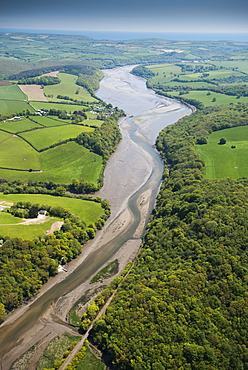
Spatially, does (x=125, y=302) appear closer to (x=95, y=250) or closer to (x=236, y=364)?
(x=236, y=364)

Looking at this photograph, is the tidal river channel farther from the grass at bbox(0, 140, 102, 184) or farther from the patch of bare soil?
the patch of bare soil

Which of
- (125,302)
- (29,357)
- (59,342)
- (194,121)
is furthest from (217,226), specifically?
(194,121)

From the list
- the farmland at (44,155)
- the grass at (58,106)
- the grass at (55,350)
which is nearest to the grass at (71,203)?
the farmland at (44,155)

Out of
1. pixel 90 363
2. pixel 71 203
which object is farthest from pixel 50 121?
pixel 90 363

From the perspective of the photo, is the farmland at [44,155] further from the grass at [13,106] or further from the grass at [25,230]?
the grass at [25,230]

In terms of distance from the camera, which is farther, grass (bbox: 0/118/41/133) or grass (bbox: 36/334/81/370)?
grass (bbox: 0/118/41/133)

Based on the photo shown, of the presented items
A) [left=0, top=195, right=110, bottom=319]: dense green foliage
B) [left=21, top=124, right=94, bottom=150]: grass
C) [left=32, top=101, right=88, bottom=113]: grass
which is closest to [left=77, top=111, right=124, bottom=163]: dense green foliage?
[left=21, top=124, right=94, bottom=150]: grass

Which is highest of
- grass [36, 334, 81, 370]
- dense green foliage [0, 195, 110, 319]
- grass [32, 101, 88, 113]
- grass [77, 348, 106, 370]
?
grass [32, 101, 88, 113]
